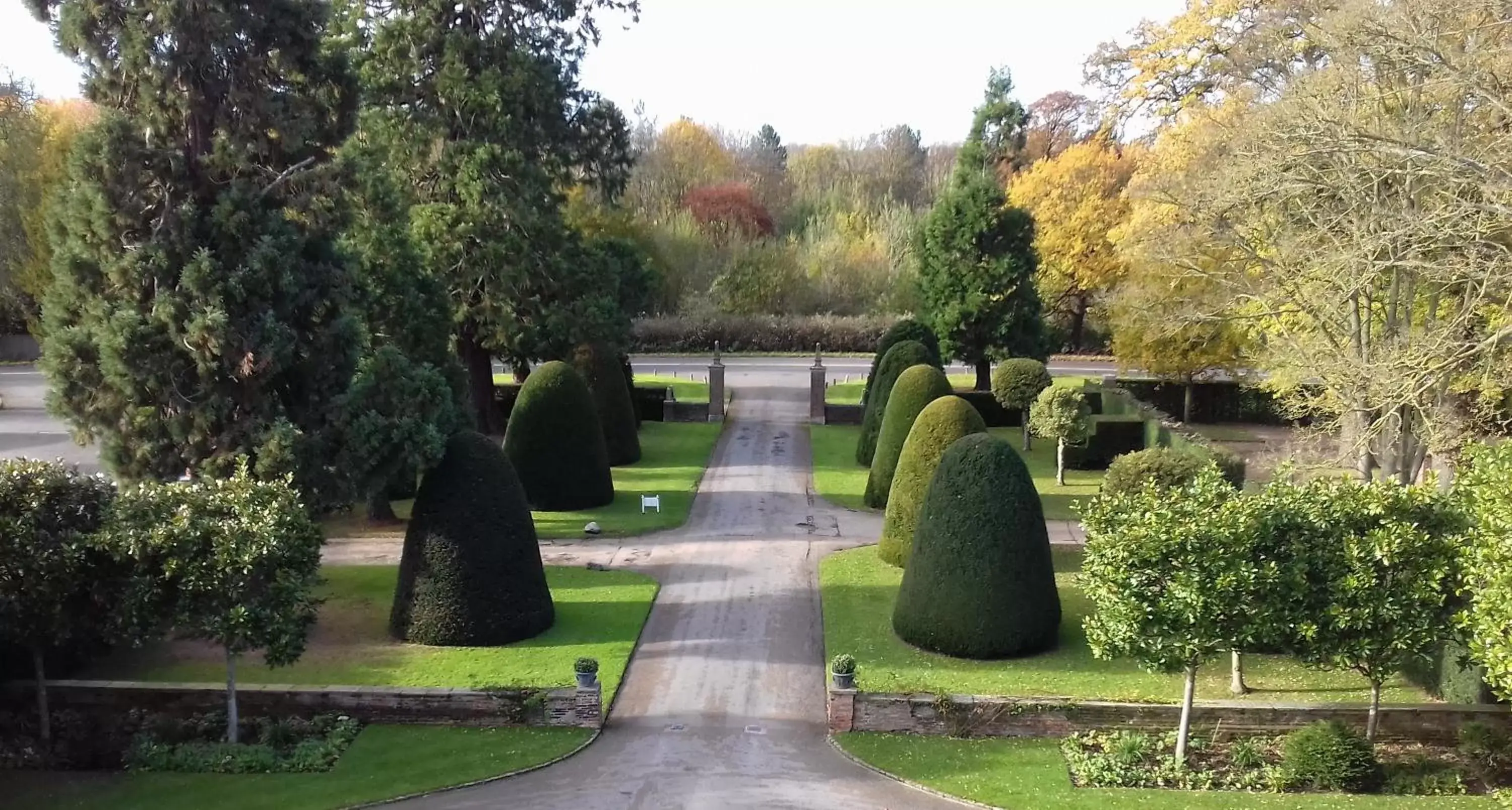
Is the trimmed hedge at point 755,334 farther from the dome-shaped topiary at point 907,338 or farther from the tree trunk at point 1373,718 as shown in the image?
the tree trunk at point 1373,718

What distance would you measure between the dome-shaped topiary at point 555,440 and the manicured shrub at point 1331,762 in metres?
16.4

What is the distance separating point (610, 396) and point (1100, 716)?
19302 mm

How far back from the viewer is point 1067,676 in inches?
593

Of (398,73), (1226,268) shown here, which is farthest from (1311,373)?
(398,73)

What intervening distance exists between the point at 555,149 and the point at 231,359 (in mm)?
16611

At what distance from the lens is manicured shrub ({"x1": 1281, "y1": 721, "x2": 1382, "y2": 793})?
12.2m

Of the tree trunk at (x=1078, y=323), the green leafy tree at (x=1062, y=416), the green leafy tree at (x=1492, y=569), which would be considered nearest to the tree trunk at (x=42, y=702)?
the green leafy tree at (x=1492, y=569)

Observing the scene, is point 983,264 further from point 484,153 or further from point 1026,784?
point 1026,784

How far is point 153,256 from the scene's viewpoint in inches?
642

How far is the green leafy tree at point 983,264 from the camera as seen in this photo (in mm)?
37062

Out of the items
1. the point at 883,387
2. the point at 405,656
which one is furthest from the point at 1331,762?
the point at 883,387

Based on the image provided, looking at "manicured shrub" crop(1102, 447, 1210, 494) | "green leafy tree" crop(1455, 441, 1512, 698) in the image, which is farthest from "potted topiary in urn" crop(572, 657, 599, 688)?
"manicured shrub" crop(1102, 447, 1210, 494)

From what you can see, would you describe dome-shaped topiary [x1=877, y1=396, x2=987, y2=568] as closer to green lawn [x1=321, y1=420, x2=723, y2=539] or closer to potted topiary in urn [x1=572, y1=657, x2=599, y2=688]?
green lawn [x1=321, y1=420, x2=723, y2=539]

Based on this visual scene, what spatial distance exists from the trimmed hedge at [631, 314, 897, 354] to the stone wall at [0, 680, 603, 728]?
44.0m
